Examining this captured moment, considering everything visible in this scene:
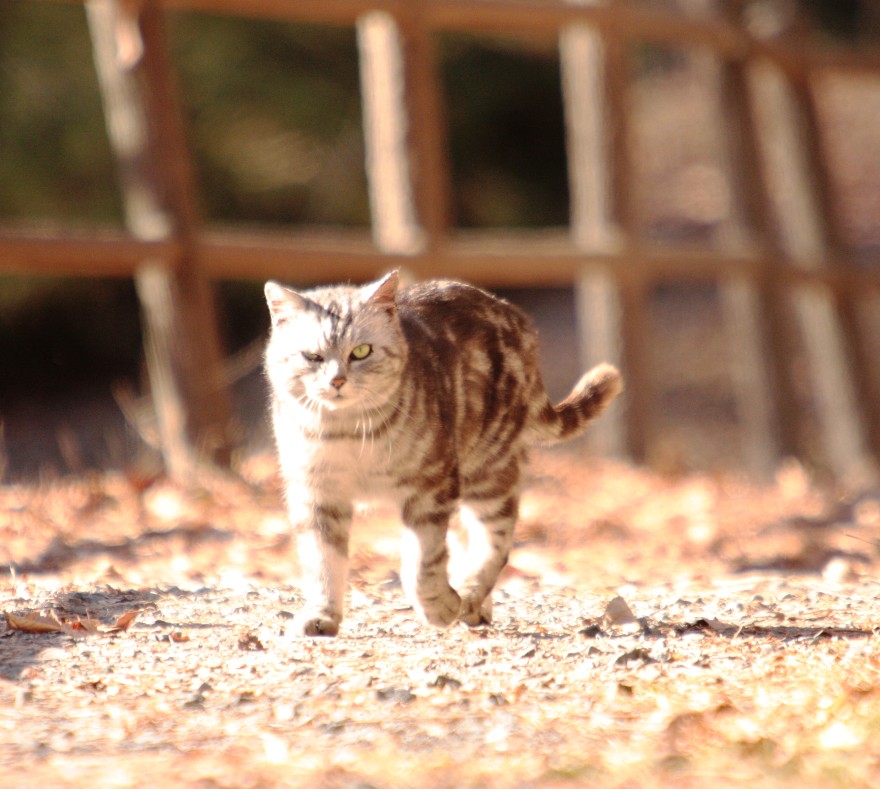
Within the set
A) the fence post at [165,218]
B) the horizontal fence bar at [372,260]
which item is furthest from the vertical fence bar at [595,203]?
the fence post at [165,218]

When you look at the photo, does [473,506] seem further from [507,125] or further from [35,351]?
[507,125]

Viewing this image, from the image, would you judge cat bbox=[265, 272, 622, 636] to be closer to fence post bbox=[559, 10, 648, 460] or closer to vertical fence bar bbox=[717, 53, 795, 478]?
fence post bbox=[559, 10, 648, 460]

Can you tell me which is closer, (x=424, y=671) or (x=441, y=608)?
(x=424, y=671)

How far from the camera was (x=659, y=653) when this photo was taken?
2.96 metres

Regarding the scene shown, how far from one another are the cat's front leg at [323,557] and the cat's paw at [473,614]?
34 centimetres

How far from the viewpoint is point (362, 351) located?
3371mm

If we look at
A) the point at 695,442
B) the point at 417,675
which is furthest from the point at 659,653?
the point at 695,442

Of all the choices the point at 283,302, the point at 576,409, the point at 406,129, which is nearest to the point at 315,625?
the point at 283,302

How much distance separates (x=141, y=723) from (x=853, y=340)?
6.56m

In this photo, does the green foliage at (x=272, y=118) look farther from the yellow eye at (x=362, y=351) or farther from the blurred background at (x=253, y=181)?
the yellow eye at (x=362, y=351)

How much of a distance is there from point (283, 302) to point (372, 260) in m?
2.63

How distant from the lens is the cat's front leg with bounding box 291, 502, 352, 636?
3.29 m

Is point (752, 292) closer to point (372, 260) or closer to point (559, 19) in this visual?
point (559, 19)

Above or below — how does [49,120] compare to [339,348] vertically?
above
